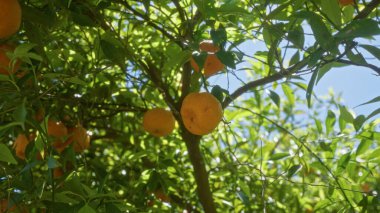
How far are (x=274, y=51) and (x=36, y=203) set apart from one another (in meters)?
0.71

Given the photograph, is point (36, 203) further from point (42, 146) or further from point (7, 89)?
point (7, 89)

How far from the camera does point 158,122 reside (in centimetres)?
163

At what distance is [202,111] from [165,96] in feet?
1.27

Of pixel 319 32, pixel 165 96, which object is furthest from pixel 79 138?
pixel 319 32

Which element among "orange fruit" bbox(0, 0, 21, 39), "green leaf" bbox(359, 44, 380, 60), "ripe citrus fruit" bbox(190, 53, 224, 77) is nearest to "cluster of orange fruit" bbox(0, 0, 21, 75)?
"orange fruit" bbox(0, 0, 21, 39)

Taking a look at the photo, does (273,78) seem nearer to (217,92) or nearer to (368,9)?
(217,92)

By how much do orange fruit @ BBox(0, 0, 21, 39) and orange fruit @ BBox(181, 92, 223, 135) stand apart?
507mm

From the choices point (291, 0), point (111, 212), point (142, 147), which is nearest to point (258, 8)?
point (291, 0)

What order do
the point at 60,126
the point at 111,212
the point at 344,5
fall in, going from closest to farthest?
the point at 111,212 → the point at 344,5 → the point at 60,126

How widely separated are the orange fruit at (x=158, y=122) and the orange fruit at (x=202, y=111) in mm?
265

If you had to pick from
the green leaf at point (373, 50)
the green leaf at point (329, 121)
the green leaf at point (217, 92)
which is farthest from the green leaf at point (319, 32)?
the green leaf at point (329, 121)

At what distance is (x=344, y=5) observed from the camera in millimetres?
1333

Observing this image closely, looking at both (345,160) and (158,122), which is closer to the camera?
(345,160)

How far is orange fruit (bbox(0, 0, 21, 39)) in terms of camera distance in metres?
1.14
